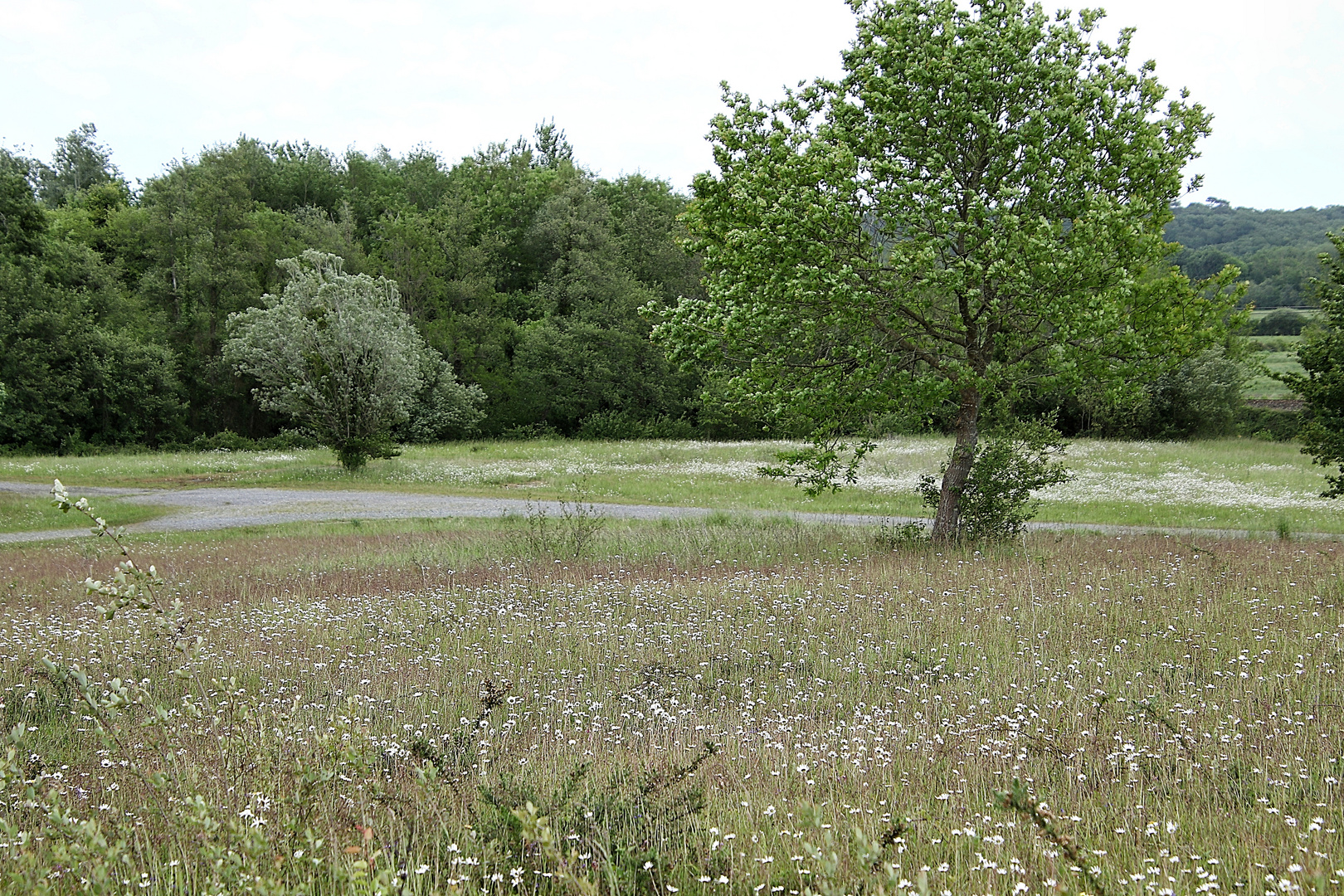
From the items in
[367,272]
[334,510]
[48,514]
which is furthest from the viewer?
[367,272]

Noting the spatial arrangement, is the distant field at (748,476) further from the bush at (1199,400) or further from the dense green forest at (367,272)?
the dense green forest at (367,272)

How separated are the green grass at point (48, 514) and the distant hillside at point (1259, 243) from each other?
290ft

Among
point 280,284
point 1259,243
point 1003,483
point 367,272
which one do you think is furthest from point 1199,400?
point 1259,243

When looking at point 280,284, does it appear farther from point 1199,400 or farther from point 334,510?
point 1199,400

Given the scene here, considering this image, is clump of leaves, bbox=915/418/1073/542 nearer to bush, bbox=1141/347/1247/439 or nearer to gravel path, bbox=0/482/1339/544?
gravel path, bbox=0/482/1339/544

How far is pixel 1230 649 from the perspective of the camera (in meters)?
7.91

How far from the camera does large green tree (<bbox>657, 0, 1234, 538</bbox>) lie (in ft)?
45.4

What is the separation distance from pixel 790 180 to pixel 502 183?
68364 millimetres

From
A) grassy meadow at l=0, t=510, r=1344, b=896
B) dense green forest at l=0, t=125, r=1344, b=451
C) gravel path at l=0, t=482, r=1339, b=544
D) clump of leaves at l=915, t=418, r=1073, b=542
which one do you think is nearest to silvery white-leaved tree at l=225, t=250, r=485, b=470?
gravel path at l=0, t=482, r=1339, b=544

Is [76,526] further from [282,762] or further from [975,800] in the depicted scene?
[975,800]

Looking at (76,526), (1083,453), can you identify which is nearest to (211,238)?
(76,526)

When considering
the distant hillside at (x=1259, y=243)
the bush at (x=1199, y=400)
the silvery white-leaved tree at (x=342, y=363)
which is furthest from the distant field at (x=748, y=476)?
the distant hillside at (x=1259, y=243)

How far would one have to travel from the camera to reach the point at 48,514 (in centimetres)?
2509

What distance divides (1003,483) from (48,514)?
25.8m
